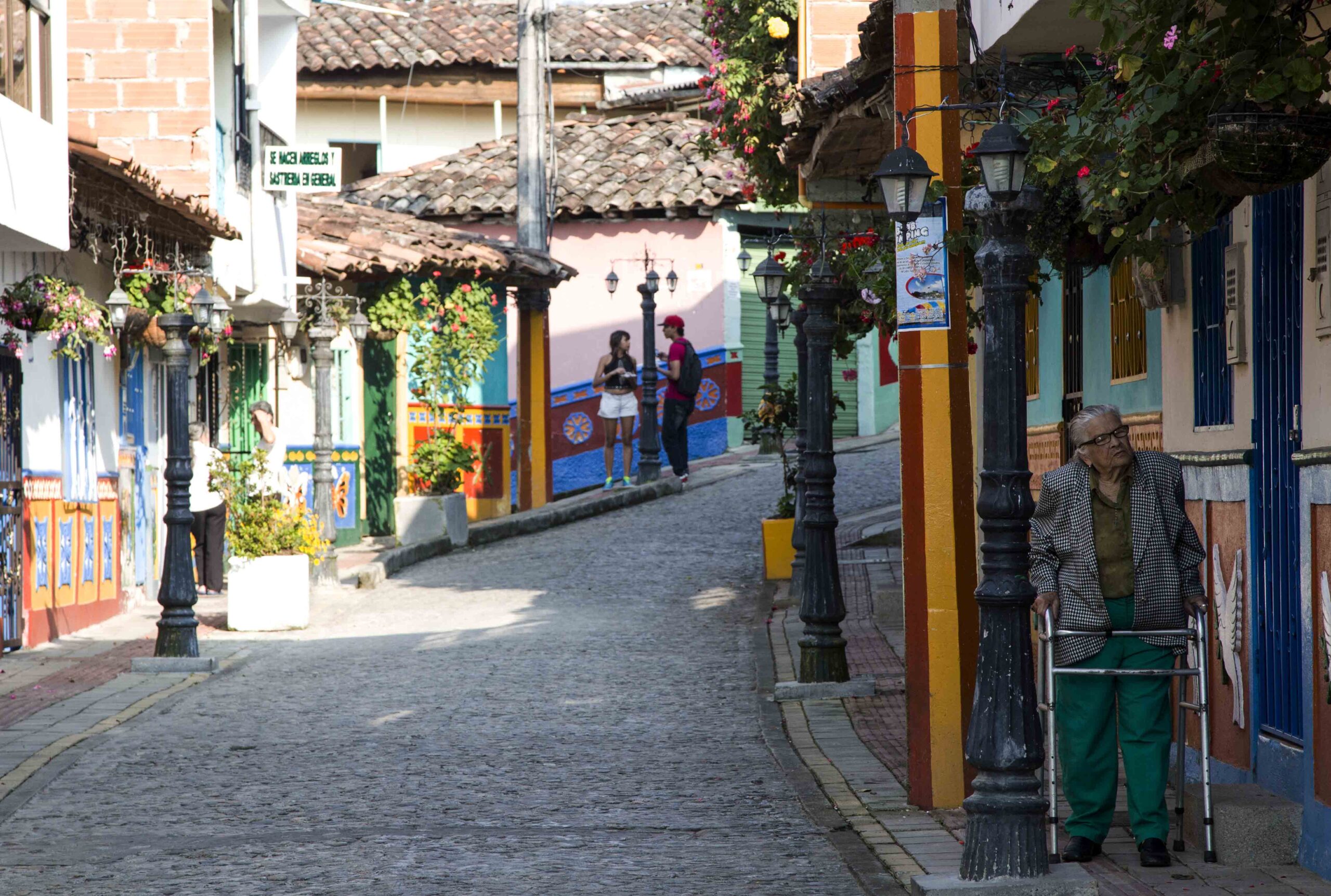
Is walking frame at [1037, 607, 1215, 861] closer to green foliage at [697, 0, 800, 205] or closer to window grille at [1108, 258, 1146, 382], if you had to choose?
window grille at [1108, 258, 1146, 382]

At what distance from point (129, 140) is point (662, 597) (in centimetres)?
626

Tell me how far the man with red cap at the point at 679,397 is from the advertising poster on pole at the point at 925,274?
17076 mm

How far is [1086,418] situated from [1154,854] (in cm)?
161

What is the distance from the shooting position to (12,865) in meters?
7.49

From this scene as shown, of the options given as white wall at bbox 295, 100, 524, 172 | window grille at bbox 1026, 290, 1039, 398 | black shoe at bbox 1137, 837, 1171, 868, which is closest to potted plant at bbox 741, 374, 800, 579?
window grille at bbox 1026, 290, 1039, 398

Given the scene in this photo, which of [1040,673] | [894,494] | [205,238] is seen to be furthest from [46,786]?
[894,494]

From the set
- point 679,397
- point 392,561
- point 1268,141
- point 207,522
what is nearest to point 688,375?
point 679,397

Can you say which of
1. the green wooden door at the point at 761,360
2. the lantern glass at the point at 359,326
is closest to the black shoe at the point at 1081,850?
the lantern glass at the point at 359,326

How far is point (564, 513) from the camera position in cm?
2339

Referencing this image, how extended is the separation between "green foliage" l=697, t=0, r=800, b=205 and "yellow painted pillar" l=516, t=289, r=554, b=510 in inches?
352

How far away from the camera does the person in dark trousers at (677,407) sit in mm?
25500

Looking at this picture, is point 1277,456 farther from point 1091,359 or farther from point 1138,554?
point 1091,359

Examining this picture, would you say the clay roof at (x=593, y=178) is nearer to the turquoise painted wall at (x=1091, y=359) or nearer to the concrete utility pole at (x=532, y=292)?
the concrete utility pole at (x=532, y=292)

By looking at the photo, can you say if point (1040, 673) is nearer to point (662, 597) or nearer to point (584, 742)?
point (584, 742)
